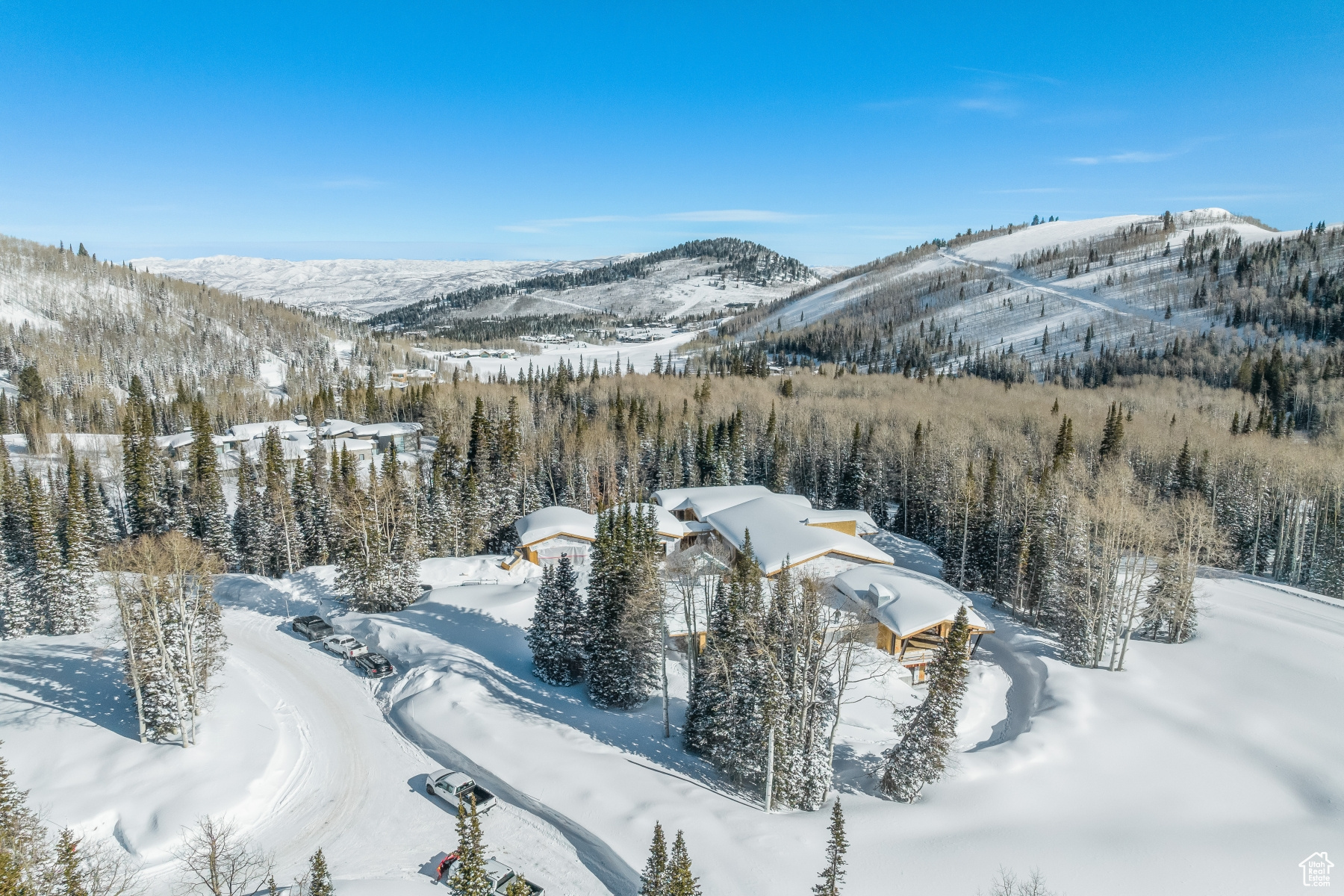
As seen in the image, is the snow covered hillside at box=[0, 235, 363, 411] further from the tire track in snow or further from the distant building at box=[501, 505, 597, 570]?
the tire track in snow

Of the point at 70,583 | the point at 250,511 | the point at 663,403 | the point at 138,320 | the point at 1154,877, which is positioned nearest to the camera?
the point at 1154,877

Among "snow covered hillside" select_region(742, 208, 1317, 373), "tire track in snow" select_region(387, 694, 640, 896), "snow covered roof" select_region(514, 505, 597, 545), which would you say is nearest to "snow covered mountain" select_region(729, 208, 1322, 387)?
"snow covered hillside" select_region(742, 208, 1317, 373)

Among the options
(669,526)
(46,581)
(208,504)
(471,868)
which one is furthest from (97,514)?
(471,868)

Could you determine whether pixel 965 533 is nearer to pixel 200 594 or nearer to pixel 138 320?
pixel 200 594

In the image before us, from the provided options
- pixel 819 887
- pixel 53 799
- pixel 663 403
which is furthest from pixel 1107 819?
pixel 663 403

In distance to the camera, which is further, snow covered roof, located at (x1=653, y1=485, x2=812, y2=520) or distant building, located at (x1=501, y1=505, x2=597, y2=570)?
snow covered roof, located at (x1=653, y1=485, x2=812, y2=520)

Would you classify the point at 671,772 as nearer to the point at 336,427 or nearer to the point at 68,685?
the point at 68,685
